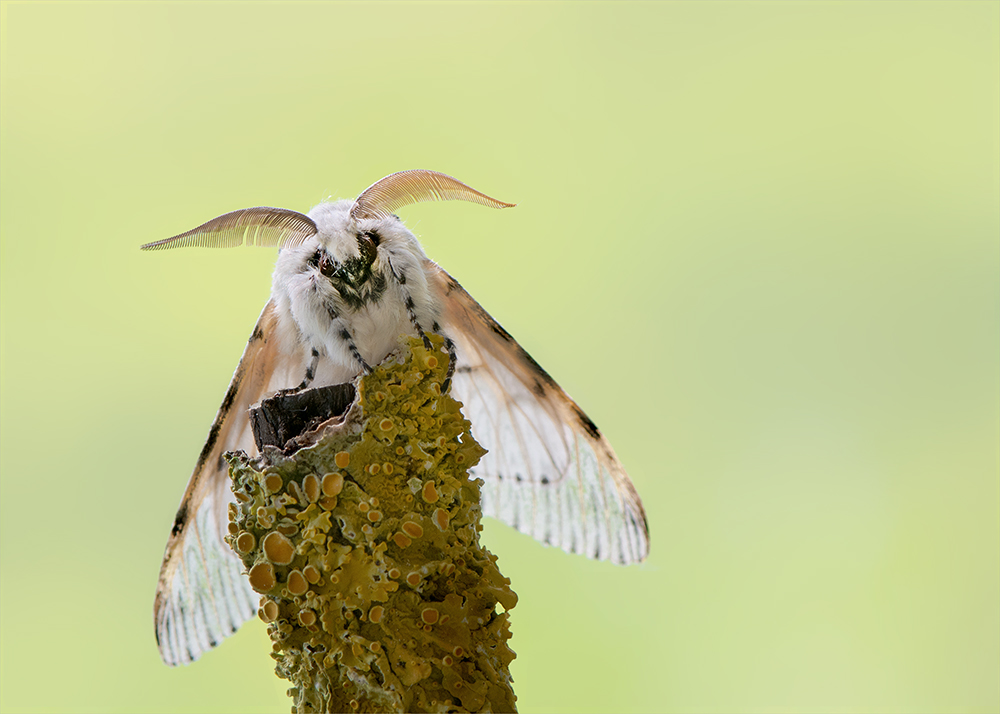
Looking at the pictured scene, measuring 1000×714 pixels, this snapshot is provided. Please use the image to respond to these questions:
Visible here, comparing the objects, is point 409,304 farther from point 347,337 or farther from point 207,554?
point 207,554

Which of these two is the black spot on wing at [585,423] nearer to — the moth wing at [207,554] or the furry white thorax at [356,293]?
the furry white thorax at [356,293]

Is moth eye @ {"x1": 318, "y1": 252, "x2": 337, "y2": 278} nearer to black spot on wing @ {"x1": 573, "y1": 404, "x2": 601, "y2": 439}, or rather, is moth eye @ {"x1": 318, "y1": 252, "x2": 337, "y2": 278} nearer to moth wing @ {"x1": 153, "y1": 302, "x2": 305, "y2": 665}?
moth wing @ {"x1": 153, "y1": 302, "x2": 305, "y2": 665}

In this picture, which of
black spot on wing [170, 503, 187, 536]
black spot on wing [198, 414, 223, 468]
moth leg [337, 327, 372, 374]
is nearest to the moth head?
moth leg [337, 327, 372, 374]

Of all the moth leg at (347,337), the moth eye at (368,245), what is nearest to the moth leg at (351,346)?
the moth leg at (347,337)

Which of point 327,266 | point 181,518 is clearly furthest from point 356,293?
point 181,518

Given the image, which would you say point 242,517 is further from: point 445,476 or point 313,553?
point 445,476

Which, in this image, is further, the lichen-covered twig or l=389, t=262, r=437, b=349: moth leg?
l=389, t=262, r=437, b=349: moth leg
